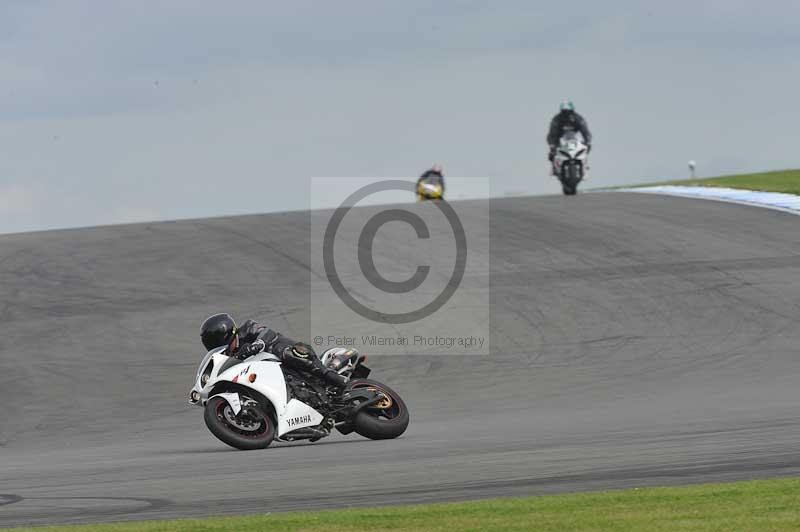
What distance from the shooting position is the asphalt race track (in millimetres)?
9805

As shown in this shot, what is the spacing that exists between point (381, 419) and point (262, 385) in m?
1.34

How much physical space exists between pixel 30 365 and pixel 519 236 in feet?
39.3

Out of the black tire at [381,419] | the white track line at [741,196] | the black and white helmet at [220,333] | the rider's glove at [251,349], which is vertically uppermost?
the white track line at [741,196]

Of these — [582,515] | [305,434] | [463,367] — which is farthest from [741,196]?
[582,515]

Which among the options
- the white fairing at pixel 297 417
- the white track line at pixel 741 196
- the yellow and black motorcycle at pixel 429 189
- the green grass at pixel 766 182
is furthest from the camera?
the yellow and black motorcycle at pixel 429 189

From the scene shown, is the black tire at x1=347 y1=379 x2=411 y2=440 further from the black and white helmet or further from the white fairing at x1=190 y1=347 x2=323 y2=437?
the black and white helmet

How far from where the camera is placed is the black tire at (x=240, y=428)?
12.5m

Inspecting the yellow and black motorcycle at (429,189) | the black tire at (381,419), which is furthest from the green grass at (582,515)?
the yellow and black motorcycle at (429,189)

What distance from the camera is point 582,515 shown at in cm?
779

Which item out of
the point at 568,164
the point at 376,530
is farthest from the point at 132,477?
the point at 568,164

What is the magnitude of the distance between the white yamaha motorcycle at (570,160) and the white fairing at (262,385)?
72.4 feet

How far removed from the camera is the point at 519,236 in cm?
2827

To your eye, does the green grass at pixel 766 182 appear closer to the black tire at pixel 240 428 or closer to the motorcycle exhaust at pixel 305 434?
the motorcycle exhaust at pixel 305 434

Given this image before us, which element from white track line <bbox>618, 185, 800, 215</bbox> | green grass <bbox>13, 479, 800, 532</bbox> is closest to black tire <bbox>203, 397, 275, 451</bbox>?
green grass <bbox>13, 479, 800, 532</bbox>
